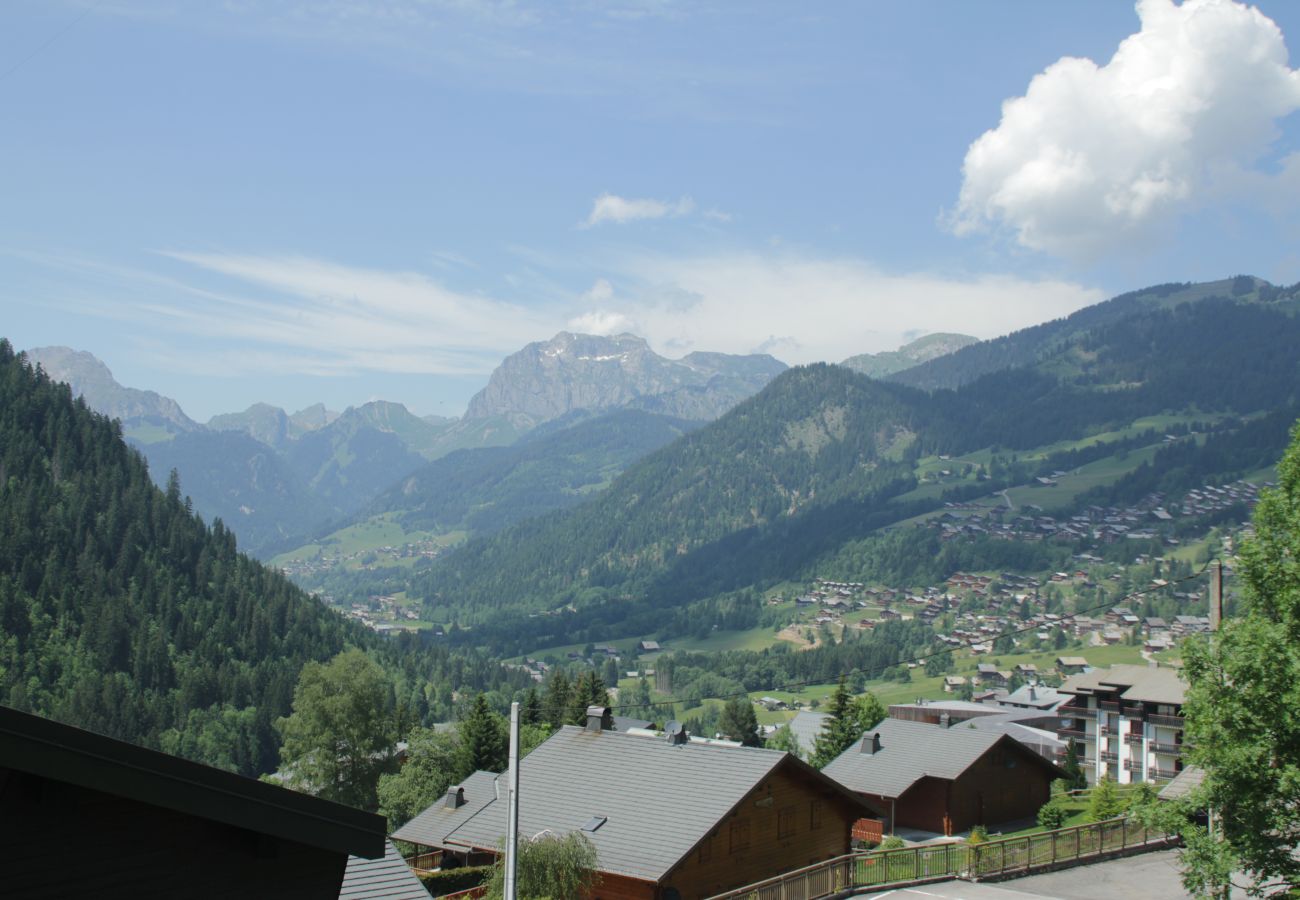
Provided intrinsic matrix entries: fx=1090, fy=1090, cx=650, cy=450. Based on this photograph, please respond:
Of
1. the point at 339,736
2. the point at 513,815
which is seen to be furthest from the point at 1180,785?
the point at 339,736

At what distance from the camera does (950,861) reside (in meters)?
36.8

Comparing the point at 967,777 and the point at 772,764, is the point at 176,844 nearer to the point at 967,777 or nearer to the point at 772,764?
the point at 772,764

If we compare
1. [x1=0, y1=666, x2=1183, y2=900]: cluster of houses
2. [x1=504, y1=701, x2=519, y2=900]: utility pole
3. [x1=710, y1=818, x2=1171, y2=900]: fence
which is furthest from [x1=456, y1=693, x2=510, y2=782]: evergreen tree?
[x1=504, y1=701, x2=519, y2=900]: utility pole

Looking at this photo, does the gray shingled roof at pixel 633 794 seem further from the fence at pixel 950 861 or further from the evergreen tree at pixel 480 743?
the evergreen tree at pixel 480 743

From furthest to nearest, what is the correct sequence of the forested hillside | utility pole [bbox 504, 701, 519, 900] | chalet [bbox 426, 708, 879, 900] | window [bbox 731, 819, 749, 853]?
the forested hillside
window [bbox 731, 819, 749, 853]
chalet [bbox 426, 708, 879, 900]
utility pole [bbox 504, 701, 519, 900]

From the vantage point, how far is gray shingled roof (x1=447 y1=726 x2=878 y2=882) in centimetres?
3388

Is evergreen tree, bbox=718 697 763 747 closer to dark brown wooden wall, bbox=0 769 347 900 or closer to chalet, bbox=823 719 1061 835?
chalet, bbox=823 719 1061 835

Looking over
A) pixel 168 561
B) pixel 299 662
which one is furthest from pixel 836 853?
pixel 168 561

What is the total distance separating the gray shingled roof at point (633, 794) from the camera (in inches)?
1334

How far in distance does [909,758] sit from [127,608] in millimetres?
134872

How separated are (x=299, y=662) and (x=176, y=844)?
6737 inches

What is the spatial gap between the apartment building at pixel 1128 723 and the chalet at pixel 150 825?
241 ft

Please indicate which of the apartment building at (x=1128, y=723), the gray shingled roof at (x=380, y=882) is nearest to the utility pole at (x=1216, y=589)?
the gray shingled roof at (x=380, y=882)

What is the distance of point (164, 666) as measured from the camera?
6048 inches
